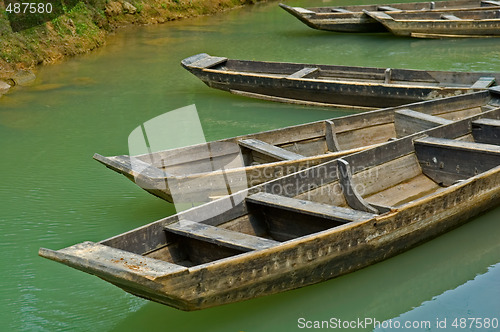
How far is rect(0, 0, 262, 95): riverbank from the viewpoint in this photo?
1127 centimetres

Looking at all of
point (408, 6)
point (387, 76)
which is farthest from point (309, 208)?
point (408, 6)

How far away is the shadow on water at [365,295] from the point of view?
4.73 metres

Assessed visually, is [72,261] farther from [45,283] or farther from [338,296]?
[338,296]

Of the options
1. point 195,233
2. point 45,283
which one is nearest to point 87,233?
point 45,283

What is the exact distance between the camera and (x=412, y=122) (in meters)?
7.18

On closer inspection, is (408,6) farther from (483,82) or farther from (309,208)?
(309,208)

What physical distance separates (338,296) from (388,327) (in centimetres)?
43

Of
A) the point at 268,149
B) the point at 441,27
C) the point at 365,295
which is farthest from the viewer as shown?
the point at 441,27

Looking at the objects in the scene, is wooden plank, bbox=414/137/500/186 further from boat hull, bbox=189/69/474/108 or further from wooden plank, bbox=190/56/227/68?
wooden plank, bbox=190/56/227/68

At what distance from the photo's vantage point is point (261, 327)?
470cm

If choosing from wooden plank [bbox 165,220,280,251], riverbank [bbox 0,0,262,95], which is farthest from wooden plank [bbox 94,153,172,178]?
riverbank [bbox 0,0,262,95]

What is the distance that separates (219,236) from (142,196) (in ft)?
6.85

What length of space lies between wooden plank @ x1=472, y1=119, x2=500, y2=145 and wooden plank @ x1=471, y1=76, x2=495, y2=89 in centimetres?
132

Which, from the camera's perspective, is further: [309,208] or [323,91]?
[323,91]
